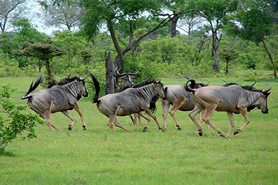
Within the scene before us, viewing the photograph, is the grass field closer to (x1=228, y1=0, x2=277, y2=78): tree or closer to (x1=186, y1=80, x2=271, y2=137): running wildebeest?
(x1=186, y1=80, x2=271, y2=137): running wildebeest

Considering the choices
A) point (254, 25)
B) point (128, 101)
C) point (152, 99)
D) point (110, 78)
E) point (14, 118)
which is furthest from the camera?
point (254, 25)

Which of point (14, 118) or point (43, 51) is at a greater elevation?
point (43, 51)

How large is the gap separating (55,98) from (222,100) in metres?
4.38

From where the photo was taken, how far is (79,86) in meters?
14.1

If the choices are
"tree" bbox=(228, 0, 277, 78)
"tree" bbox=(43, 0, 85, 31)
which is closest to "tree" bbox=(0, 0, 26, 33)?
"tree" bbox=(43, 0, 85, 31)

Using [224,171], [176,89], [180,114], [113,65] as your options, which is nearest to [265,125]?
[176,89]

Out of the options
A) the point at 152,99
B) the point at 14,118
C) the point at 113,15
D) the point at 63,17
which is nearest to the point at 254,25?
the point at 113,15

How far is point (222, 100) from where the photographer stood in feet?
39.5

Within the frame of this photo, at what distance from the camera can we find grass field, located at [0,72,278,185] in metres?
7.30

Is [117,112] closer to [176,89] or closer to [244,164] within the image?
[176,89]

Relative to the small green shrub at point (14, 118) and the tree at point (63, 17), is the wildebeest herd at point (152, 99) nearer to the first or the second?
the small green shrub at point (14, 118)

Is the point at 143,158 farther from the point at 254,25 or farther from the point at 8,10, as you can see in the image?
the point at 8,10

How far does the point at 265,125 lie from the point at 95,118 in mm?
5440

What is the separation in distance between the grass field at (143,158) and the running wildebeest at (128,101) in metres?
0.50
